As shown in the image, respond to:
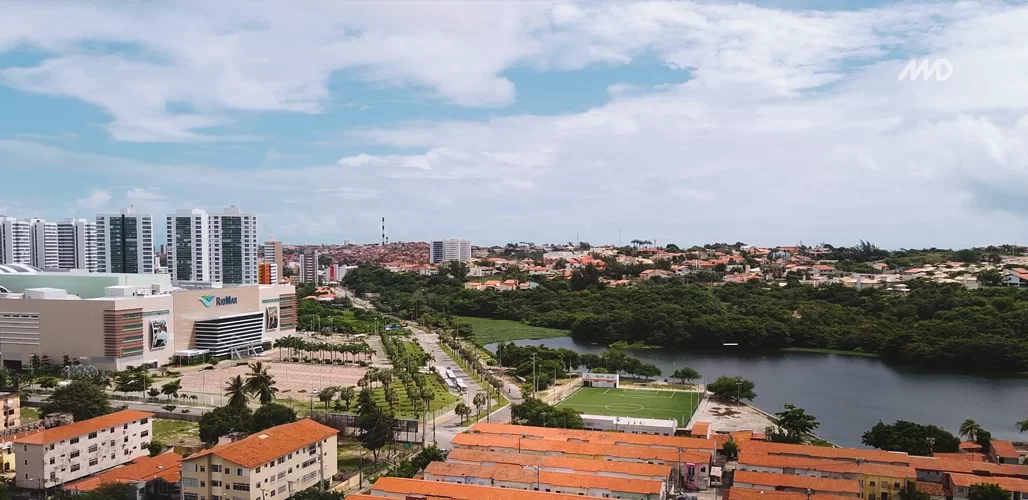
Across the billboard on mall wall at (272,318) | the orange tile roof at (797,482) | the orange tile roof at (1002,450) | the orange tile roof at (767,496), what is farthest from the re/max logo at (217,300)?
the orange tile roof at (1002,450)

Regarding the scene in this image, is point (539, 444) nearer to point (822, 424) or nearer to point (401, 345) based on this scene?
point (822, 424)

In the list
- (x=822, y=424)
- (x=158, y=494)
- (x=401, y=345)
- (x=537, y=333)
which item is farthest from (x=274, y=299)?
(x=822, y=424)

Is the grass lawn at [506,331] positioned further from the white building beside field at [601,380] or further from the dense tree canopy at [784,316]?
the white building beside field at [601,380]

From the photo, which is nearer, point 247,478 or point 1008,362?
point 247,478

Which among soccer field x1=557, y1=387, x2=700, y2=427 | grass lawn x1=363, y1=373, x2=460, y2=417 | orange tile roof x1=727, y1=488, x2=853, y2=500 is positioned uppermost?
orange tile roof x1=727, y1=488, x2=853, y2=500

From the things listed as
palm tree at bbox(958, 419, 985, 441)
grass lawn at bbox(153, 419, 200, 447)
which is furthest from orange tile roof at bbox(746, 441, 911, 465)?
grass lawn at bbox(153, 419, 200, 447)

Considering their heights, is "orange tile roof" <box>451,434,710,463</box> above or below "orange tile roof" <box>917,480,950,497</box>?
above

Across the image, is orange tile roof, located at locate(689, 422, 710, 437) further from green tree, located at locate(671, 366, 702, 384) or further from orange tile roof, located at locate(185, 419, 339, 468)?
orange tile roof, located at locate(185, 419, 339, 468)
